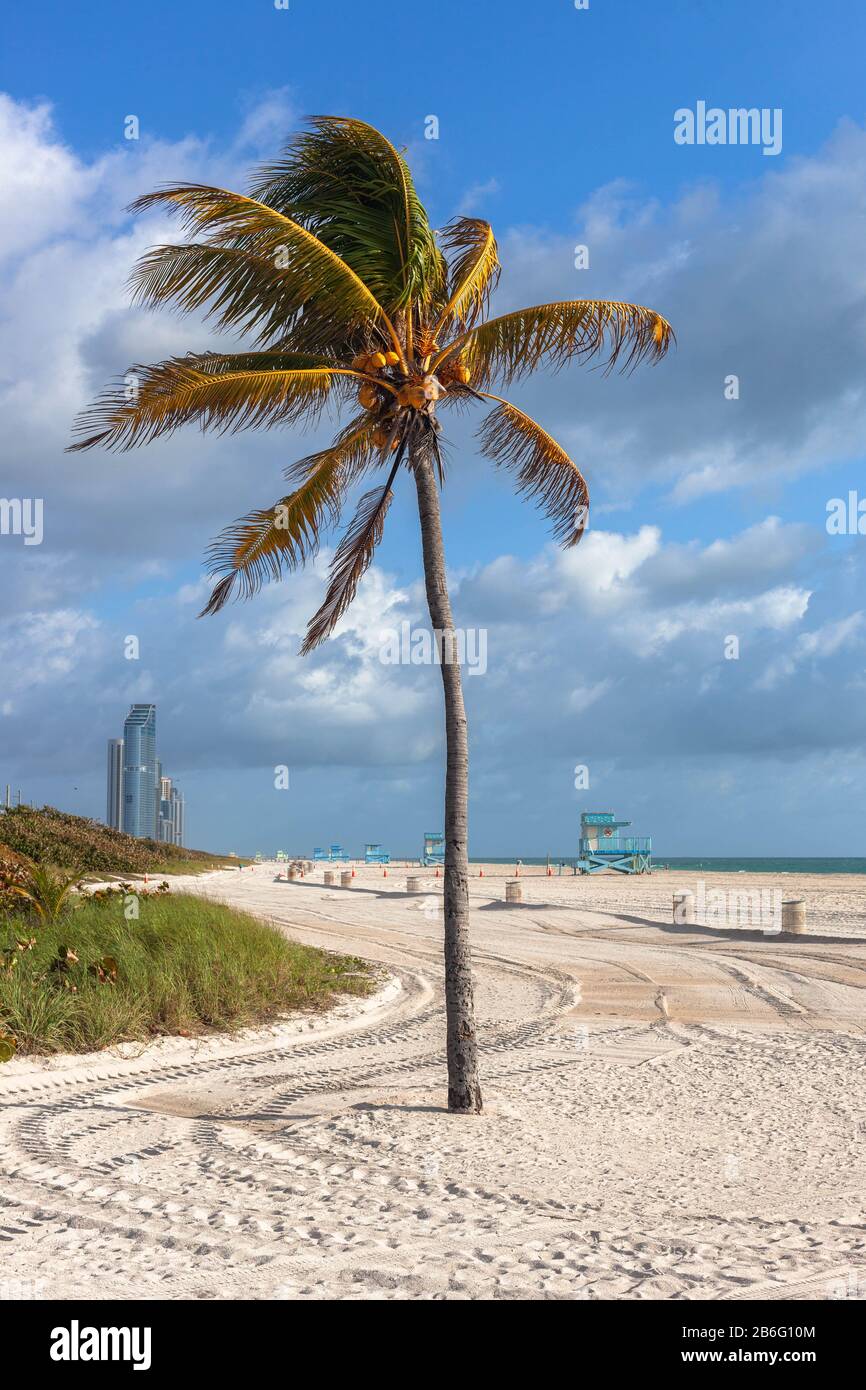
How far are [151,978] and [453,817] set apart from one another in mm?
4501

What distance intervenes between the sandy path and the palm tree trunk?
368 mm

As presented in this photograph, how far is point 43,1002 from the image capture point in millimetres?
9078

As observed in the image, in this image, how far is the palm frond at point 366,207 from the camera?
8.02 metres

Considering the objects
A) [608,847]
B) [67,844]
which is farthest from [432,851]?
[67,844]

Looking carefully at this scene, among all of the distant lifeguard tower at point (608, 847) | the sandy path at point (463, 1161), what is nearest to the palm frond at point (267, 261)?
the sandy path at point (463, 1161)

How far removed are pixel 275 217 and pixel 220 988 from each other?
24.5 feet

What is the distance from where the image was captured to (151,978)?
10.3m

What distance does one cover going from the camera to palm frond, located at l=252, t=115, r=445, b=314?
802 cm

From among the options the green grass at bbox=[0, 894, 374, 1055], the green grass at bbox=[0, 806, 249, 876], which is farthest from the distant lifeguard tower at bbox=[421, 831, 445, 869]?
the green grass at bbox=[0, 894, 374, 1055]

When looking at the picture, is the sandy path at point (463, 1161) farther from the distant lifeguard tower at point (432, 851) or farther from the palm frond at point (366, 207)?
the distant lifeguard tower at point (432, 851)

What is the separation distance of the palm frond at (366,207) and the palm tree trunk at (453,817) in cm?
138

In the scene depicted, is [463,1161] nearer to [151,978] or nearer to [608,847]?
[151,978]

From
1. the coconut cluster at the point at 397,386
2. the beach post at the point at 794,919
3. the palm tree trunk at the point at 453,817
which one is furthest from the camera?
the beach post at the point at 794,919

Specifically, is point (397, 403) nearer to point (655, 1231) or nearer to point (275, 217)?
point (275, 217)
